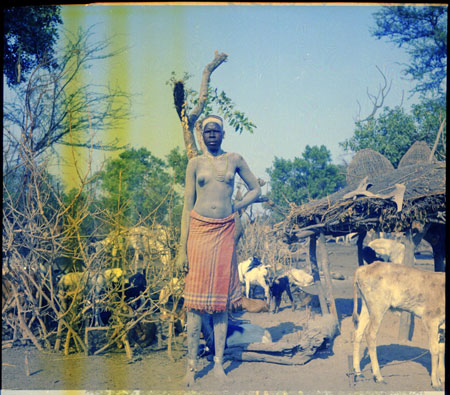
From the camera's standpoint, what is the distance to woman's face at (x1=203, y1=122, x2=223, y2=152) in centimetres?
550

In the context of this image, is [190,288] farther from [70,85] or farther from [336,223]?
[70,85]

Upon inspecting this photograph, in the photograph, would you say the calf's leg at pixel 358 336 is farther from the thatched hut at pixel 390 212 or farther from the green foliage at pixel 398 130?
the green foliage at pixel 398 130

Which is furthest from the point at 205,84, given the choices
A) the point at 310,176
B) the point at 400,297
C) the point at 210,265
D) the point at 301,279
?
the point at 310,176

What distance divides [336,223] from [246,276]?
3225 mm

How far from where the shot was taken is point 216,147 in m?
5.60

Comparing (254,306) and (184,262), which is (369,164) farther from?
(184,262)

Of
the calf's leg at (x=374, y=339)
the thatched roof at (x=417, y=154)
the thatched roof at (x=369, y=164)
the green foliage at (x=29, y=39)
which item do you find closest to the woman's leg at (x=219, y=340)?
the calf's leg at (x=374, y=339)

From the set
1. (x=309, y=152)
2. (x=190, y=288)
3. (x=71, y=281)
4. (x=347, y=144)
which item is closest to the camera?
(x=190, y=288)

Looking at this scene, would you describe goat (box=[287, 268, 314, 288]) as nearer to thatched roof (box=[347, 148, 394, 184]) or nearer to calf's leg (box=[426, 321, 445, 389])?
thatched roof (box=[347, 148, 394, 184])

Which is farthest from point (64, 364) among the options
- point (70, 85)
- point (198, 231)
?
point (70, 85)

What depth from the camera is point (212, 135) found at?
551cm

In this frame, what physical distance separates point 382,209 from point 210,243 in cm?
289

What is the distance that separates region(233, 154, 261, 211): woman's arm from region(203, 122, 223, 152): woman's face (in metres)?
0.33

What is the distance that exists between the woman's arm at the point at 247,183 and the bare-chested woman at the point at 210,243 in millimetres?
82
